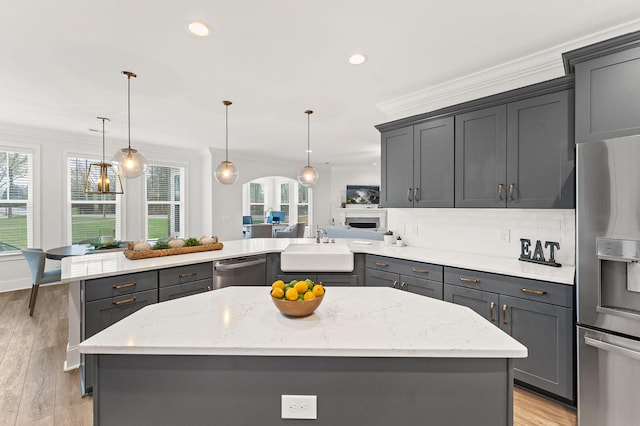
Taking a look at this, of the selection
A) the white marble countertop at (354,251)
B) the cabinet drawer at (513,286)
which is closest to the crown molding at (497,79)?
the white marble countertop at (354,251)

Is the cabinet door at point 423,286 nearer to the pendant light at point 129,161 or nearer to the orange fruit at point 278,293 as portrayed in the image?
the orange fruit at point 278,293

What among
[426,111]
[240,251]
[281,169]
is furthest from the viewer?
[281,169]

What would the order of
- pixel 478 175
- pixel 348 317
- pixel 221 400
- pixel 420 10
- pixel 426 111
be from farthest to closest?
1. pixel 426 111
2. pixel 478 175
3. pixel 420 10
4. pixel 348 317
5. pixel 221 400

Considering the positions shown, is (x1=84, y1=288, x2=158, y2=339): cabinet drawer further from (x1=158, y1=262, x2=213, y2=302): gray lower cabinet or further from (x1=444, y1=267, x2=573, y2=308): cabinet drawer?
(x1=444, y1=267, x2=573, y2=308): cabinet drawer

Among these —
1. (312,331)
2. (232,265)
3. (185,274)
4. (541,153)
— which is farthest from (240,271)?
(541,153)

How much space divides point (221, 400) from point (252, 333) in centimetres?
25

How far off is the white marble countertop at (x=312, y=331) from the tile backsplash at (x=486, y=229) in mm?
1683

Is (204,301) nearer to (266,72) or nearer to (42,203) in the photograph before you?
(266,72)

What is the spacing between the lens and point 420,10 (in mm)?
1832

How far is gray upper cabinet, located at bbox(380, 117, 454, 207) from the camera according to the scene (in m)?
2.95

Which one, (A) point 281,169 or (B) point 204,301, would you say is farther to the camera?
(A) point 281,169

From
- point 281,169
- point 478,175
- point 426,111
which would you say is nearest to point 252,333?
point 478,175

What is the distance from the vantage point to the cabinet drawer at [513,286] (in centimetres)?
197

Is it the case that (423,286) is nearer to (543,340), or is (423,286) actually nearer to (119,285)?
(543,340)
